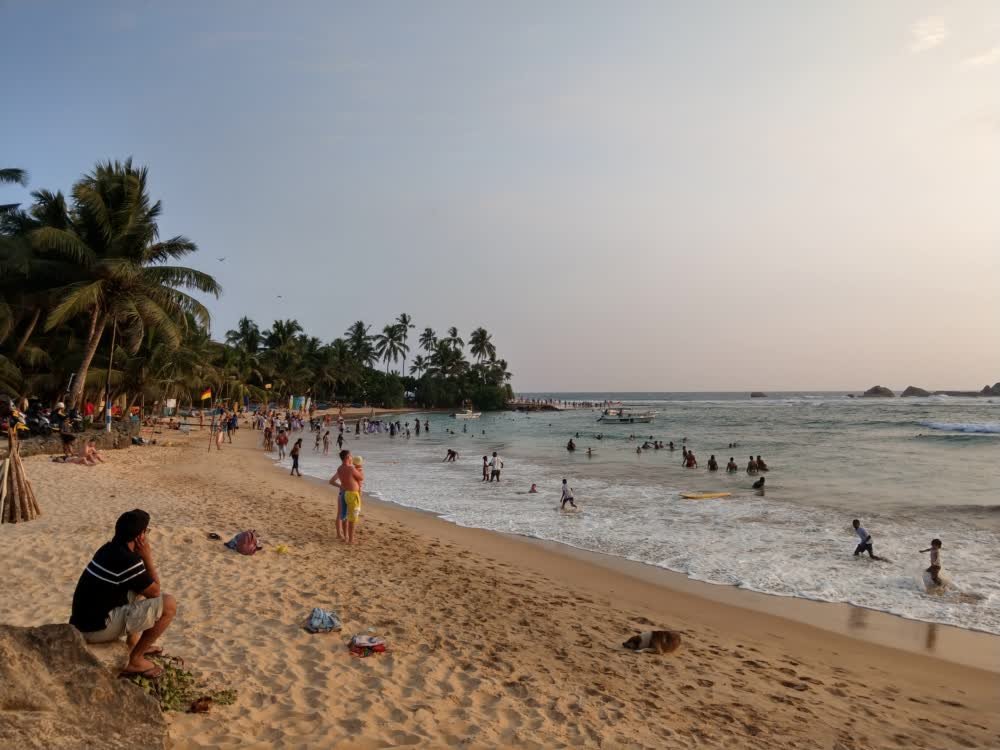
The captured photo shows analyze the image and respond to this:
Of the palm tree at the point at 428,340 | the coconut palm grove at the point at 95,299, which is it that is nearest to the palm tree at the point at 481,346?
the palm tree at the point at 428,340

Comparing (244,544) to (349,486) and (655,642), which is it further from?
(655,642)

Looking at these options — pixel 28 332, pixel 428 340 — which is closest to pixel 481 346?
pixel 428 340

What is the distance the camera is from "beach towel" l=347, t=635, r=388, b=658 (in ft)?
19.4

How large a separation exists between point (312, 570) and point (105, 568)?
4402 mm

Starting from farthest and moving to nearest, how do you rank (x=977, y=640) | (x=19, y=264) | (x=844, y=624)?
(x=19, y=264) → (x=844, y=624) → (x=977, y=640)

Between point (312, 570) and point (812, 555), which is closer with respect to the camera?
point (312, 570)

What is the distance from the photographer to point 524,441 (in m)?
45.5

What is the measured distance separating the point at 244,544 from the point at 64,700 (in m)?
6.10

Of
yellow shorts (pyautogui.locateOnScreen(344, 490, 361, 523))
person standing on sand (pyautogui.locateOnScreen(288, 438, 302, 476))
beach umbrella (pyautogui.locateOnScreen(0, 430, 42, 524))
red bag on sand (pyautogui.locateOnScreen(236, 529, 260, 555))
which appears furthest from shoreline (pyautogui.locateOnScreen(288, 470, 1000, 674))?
person standing on sand (pyautogui.locateOnScreen(288, 438, 302, 476))

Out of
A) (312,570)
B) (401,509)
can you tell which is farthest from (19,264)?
(312,570)

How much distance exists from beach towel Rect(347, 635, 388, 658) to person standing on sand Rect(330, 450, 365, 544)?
4980mm

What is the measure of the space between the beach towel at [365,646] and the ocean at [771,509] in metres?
7.20

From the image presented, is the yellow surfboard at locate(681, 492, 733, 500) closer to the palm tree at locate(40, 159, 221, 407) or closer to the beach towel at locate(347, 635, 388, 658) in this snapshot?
the beach towel at locate(347, 635, 388, 658)

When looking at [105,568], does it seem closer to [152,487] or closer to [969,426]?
[152,487]
